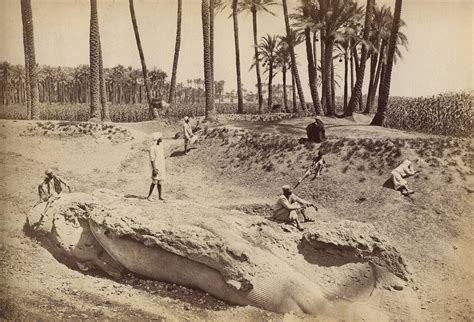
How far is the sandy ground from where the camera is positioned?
27.9 feet

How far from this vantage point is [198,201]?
33.9 ft

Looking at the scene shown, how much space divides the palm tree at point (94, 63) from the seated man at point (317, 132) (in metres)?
5.33

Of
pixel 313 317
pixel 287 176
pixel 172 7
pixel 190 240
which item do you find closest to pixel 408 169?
pixel 287 176

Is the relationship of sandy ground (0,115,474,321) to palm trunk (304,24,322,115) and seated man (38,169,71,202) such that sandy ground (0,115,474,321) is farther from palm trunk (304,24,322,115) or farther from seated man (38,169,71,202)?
palm trunk (304,24,322,115)

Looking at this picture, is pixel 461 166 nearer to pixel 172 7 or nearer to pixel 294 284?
pixel 294 284

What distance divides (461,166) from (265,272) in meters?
5.13

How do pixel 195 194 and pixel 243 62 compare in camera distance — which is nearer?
pixel 195 194

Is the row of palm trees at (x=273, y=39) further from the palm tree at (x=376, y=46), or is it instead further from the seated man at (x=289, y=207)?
the seated man at (x=289, y=207)

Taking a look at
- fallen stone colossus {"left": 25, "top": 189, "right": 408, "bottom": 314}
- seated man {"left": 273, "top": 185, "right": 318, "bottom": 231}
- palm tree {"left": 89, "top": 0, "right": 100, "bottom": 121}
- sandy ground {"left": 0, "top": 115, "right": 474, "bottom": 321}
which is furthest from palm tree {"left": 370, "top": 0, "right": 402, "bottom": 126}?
palm tree {"left": 89, "top": 0, "right": 100, "bottom": 121}

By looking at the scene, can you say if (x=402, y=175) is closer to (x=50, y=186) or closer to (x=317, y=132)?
(x=317, y=132)

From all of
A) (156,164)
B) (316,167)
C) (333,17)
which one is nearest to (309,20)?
(333,17)

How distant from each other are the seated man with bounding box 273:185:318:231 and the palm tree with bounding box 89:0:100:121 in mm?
5101

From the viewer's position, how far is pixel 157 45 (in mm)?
11328

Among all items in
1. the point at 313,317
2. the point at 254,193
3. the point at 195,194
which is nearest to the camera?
the point at 313,317
